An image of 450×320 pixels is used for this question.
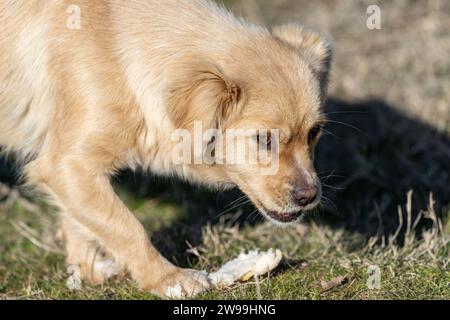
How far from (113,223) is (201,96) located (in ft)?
3.05

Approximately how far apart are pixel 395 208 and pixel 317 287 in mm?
2384

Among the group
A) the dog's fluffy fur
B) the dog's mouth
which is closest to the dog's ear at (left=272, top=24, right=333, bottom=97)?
the dog's fluffy fur

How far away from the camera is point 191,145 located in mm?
4449

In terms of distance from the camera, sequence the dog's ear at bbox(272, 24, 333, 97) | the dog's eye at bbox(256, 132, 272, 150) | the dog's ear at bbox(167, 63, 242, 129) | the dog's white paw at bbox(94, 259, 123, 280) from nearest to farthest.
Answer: the dog's ear at bbox(167, 63, 242, 129), the dog's eye at bbox(256, 132, 272, 150), the dog's ear at bbox(272, 24, 333, 97), the dog's white paw at bbox(94, 259, 123, 280)

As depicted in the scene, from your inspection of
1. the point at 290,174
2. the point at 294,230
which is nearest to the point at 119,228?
the point at 290,174

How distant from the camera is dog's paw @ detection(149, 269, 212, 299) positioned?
4402mm

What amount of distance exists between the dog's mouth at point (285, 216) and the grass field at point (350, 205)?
1.04 ft

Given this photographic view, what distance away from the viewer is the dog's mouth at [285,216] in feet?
14.9

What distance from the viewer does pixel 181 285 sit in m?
4.43

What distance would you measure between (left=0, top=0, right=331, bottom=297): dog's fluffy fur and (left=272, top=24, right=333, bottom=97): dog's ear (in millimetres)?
87

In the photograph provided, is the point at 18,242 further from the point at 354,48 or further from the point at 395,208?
the point at 354,48

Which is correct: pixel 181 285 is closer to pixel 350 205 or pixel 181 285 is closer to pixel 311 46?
pixel 311 46

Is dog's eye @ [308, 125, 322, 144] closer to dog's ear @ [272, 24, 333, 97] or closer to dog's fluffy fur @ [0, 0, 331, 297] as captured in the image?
dog's fluffy fur @ [0, 0, 331, 297]

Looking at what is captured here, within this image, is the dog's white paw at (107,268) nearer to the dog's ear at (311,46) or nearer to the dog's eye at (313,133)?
the dog's eye at (313,133)
